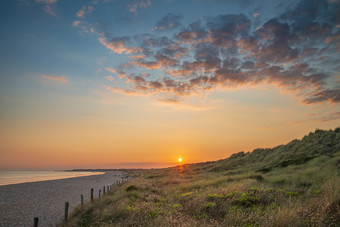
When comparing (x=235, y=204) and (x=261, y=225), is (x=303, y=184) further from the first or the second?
(x=261, y=225)

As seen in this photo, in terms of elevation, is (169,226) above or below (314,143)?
below

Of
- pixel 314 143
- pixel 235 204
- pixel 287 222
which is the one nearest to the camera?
pixel 287 222

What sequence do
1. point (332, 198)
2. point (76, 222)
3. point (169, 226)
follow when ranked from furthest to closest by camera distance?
point (76, 222) → point (332, 198) → point (169, 226)

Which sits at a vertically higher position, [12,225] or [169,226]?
[169,226]

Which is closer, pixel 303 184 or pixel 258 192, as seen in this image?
pixel 258 192

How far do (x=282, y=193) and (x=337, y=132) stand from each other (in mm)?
29843

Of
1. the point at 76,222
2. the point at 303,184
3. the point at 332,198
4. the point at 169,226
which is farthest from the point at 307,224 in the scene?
the point at 76,222

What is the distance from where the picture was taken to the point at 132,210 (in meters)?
11.6

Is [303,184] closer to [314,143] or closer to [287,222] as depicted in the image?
[287,222]

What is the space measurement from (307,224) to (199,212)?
5.09 meters

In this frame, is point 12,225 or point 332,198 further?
point 12,225

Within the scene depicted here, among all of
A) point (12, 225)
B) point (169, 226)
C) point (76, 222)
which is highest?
point (169, 226)

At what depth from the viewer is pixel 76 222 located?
12.7m

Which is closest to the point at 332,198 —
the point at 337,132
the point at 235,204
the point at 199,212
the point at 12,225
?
the point at 235,204
